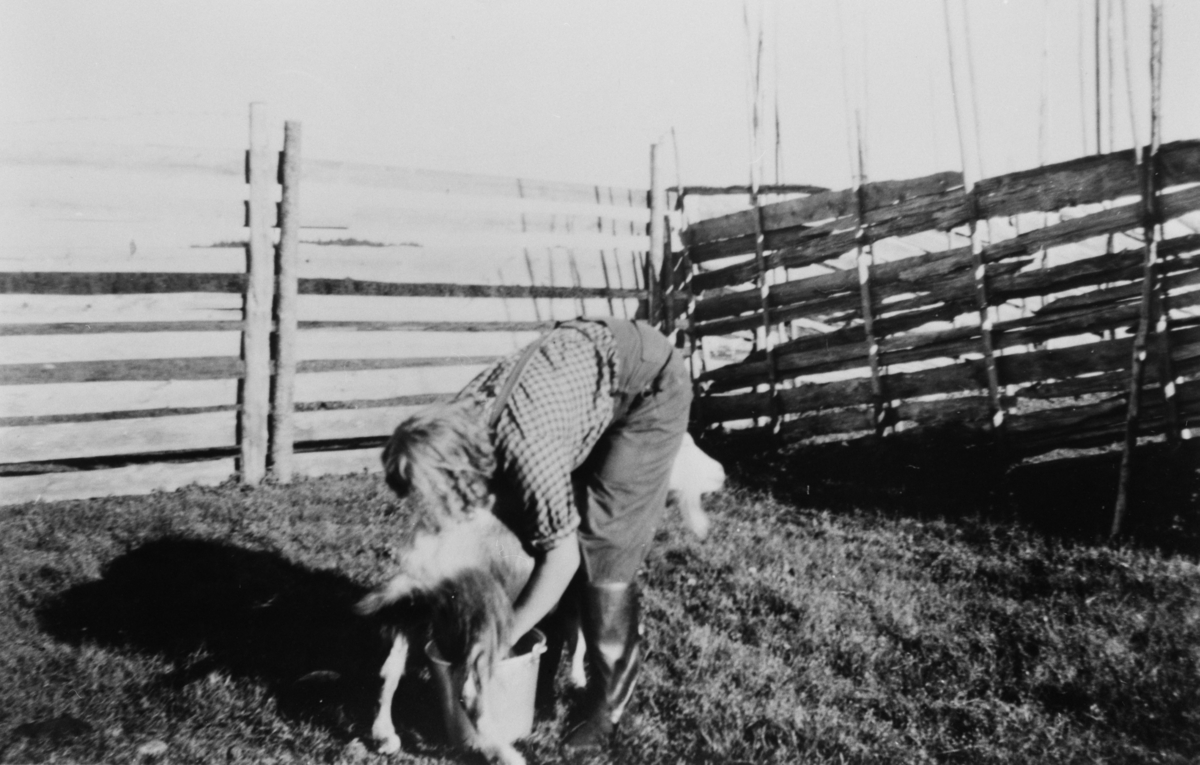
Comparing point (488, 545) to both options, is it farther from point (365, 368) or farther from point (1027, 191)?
point (1027, 191)

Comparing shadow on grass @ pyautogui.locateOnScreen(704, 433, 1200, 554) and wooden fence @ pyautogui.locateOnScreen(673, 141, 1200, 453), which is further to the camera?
wooden fence @ pyautogui.locateOnScreen(673, 141, 1200, 453)

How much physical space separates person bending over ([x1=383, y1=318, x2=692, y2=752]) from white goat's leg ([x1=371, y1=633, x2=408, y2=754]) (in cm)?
57

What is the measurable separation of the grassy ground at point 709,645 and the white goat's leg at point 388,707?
0.20 feet

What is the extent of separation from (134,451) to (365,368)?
1495 millimetres

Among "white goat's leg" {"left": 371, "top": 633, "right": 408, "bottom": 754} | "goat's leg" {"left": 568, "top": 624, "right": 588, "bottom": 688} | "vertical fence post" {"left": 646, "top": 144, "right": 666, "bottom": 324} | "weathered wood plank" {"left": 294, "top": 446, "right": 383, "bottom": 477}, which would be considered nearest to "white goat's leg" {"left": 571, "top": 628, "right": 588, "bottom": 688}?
"goat's leg" {"left": 568, "top": 624, "right": 588, "bottom": 688}

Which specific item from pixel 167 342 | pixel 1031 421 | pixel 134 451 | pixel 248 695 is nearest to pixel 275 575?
pixel 248 695

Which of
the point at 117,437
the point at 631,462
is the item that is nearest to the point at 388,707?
the point at 631,462

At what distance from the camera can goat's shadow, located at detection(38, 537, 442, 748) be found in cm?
328

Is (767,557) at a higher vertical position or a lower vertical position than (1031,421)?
lower

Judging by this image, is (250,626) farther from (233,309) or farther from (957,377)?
(957,377)

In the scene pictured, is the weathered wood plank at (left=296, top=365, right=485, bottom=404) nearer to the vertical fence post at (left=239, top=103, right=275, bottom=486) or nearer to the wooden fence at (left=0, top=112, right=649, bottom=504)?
the wooden fence at (left=0, top=112, right=649, bottom=504)

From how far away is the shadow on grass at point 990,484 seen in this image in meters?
4.41

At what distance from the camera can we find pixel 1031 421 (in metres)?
5.39

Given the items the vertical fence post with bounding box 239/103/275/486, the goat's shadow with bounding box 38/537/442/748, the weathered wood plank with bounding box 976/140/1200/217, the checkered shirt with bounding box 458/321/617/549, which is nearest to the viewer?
the checkered shirt with bounding box 458/321/617/549
